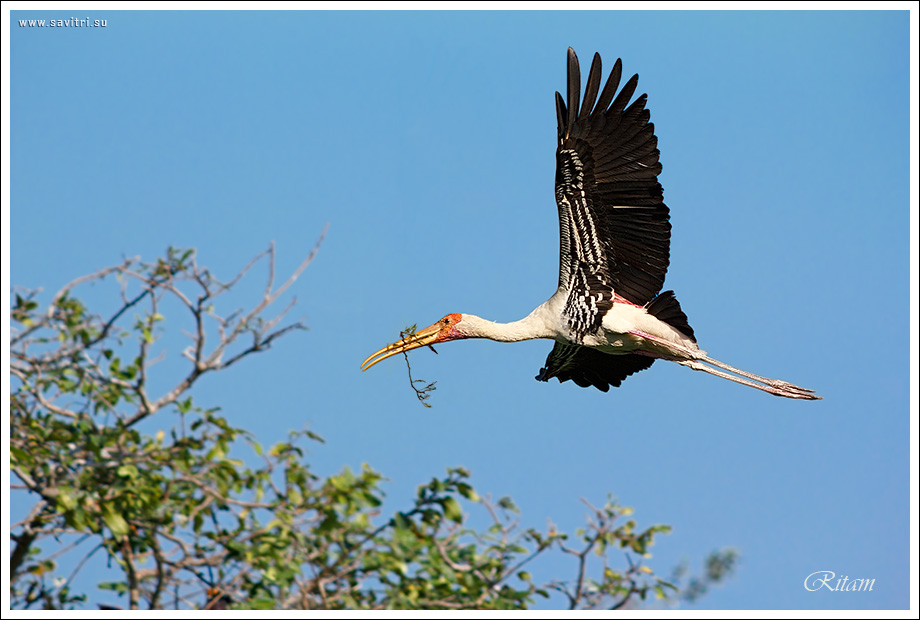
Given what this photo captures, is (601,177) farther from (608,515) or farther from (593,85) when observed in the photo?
(608,515)

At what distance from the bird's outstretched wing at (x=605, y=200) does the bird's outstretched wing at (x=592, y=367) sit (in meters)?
0.72

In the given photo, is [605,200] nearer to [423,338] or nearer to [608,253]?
[608,253]

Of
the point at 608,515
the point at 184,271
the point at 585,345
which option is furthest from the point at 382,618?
the point at 184,271

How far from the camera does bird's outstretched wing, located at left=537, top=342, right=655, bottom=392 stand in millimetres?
7152

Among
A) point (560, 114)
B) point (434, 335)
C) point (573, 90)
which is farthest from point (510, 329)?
point (573, 90)

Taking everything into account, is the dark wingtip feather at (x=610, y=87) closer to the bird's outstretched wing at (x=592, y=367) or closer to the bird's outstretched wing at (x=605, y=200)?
the bird's outstretched wing at (x=605, y=200)

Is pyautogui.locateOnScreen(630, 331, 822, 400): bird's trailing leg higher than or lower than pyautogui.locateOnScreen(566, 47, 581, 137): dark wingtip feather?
lower

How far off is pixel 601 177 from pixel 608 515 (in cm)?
403

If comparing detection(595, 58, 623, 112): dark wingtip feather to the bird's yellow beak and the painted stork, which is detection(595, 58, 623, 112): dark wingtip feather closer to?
the painted stork

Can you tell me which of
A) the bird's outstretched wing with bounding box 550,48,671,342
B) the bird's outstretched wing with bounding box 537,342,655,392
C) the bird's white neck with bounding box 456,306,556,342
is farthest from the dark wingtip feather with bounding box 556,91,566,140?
the bird's outstretched wing with bounding box 537,342,655,392

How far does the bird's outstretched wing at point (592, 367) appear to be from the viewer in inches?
282

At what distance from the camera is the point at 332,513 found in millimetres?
9250

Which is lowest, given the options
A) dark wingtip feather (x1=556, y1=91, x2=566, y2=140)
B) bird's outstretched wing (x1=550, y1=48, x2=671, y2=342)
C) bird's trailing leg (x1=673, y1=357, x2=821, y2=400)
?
bird's trailing leg (x1=673, y1=357, x2=821, y2=400)

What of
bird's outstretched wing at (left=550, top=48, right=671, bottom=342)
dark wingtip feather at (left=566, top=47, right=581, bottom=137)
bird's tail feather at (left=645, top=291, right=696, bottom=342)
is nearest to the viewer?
dark wingtip feather at (left=566, top=47, right=581, bottom=137)
